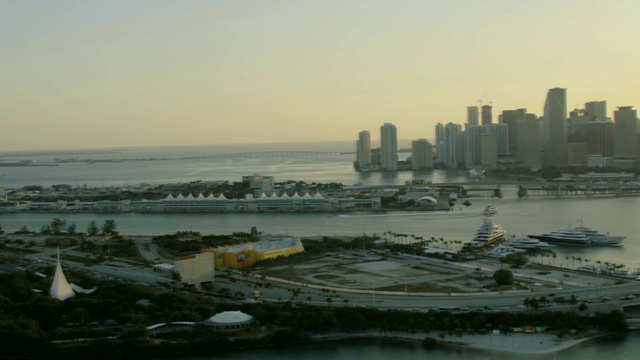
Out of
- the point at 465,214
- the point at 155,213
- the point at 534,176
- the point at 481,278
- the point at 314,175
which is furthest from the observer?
the point at 314,175

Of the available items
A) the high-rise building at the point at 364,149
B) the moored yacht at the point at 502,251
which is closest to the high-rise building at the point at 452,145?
the high-rise building at the point at 364,149

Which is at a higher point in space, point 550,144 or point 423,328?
point 550,144

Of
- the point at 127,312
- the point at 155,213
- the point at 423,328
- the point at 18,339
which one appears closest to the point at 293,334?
the point at 423,328

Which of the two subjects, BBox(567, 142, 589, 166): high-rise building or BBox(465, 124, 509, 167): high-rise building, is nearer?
BBox(567, 142, 589, 166): high-rise building

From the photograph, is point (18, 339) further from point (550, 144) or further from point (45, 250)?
point (550, 144)

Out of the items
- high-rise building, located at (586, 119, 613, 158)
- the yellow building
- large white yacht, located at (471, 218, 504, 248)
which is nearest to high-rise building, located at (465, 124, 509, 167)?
high-rise building, located at (586, 119, 613, 158)

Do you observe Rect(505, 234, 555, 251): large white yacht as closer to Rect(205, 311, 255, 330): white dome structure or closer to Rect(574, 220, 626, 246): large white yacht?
Rect(574, 220, 626, 246): large white yacht
